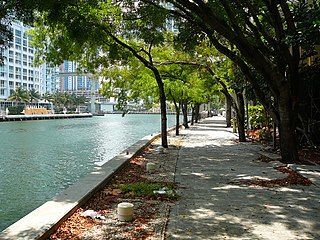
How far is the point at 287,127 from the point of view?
1093 cm

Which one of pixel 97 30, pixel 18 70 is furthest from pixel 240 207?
pixel 18 70

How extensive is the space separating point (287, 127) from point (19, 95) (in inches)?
4255

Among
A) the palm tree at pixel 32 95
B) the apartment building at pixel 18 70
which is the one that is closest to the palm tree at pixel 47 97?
the apartment building at pixel 18 70

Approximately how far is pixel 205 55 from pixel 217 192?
43.3 ft

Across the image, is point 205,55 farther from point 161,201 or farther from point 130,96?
point 161,201

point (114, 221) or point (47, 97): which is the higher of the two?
point (47, 97)

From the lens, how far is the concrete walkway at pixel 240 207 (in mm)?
5074

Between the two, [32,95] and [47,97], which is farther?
[47,97]

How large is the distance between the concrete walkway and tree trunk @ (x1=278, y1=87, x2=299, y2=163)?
1003 millimetres

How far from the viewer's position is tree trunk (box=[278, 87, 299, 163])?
35.6 ft

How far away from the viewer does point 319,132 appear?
15125mm

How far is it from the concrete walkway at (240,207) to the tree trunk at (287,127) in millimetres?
1003

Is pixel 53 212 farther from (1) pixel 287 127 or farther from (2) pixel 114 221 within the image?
(1) pixel 287 127

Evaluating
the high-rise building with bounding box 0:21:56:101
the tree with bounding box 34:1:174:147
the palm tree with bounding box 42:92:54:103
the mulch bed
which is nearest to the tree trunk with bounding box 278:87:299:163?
the tree with bounding box 34:1:174:147
